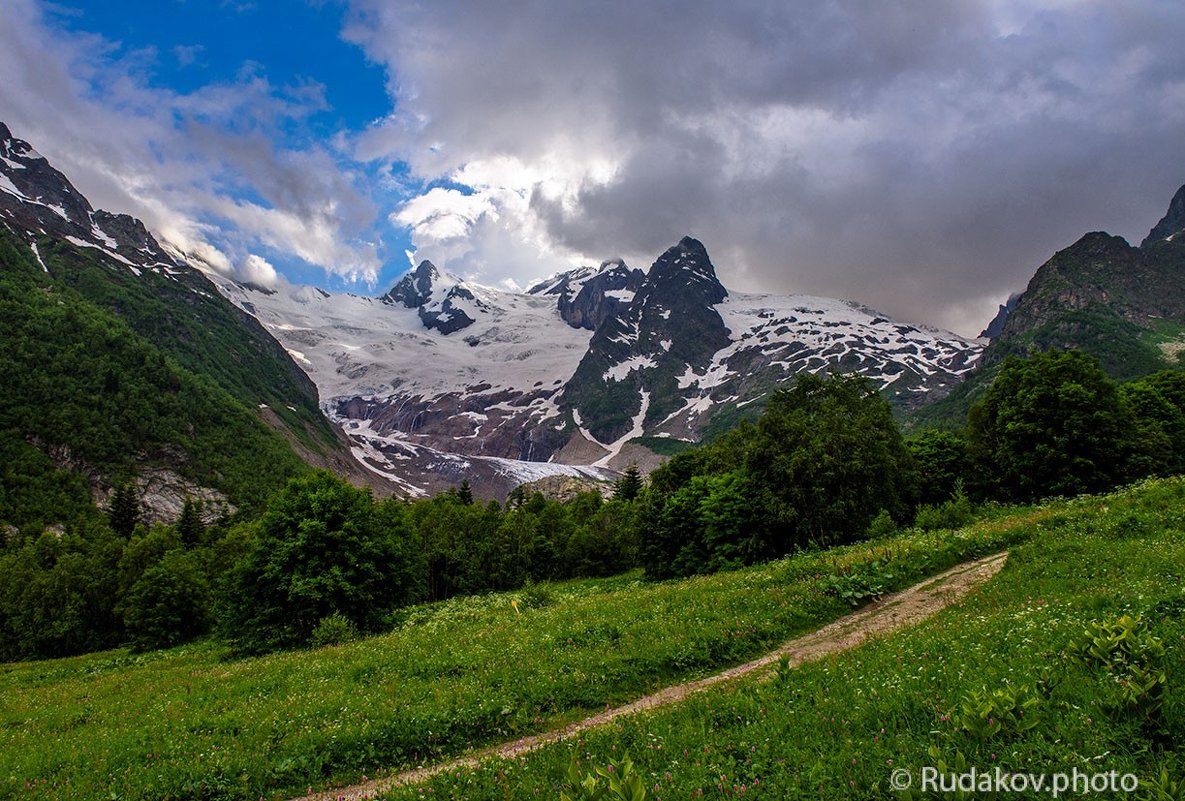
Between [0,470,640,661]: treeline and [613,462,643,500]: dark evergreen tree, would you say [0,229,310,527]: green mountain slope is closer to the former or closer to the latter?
[0,470,640,661]: treeline

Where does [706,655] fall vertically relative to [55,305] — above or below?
below

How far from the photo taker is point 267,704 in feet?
50.4

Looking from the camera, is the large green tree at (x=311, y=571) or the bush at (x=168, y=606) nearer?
the large green tree at (x=311, y=571)

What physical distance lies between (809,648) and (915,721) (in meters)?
8.44

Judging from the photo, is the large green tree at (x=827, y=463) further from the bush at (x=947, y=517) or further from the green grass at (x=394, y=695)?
the green grass at (x=394, y=695)

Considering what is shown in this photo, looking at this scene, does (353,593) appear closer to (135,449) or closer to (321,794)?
(321,794)

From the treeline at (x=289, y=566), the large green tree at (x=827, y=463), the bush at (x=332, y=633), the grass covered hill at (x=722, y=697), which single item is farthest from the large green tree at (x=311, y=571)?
the large green tree at (x=827, y=463)

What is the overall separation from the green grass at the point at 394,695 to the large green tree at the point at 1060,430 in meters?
23.7

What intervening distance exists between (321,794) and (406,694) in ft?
12.1

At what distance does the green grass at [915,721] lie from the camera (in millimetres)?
6223

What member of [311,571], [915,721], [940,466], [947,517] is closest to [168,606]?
[311,571]

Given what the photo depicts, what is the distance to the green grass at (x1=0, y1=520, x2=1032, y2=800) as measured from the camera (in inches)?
471

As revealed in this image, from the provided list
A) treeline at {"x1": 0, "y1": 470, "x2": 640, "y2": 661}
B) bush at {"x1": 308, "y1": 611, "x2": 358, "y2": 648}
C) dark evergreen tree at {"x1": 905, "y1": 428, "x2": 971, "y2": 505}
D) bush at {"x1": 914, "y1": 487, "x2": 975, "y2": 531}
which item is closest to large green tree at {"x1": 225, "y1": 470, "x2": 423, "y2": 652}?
treeline at {"x1": 0, "y1": 470, "x2": 640, "y2": 661}

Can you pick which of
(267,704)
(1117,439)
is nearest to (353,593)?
(267,704)
